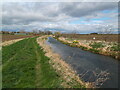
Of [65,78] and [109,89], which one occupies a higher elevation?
[65,78]

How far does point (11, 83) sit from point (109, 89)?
6818 millimetres

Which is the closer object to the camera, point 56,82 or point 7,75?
point 56,82

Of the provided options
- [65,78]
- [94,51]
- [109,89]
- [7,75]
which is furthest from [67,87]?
[94,51]

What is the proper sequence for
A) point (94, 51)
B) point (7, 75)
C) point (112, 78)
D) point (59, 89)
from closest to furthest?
point (59, 89) < point (7, 75) < point (112, 78) < point (94, 51)

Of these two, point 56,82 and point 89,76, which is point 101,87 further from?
point 56,82

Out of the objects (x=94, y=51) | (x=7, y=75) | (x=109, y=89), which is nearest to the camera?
(x=109, y=89)

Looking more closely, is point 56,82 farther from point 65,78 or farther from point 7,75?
point 7,75

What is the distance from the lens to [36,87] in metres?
6.02

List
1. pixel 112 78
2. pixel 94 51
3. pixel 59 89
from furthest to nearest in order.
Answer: pixel 94 51, pixel 112 78, pixel 59 89

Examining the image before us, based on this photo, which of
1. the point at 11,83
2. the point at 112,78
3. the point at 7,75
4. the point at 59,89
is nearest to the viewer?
the point at 59,89

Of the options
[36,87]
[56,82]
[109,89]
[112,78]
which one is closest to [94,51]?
[112,78]

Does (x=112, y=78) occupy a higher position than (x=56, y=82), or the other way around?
(x=56, y=82)

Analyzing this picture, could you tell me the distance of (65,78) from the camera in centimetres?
722

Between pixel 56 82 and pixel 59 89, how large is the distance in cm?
73
